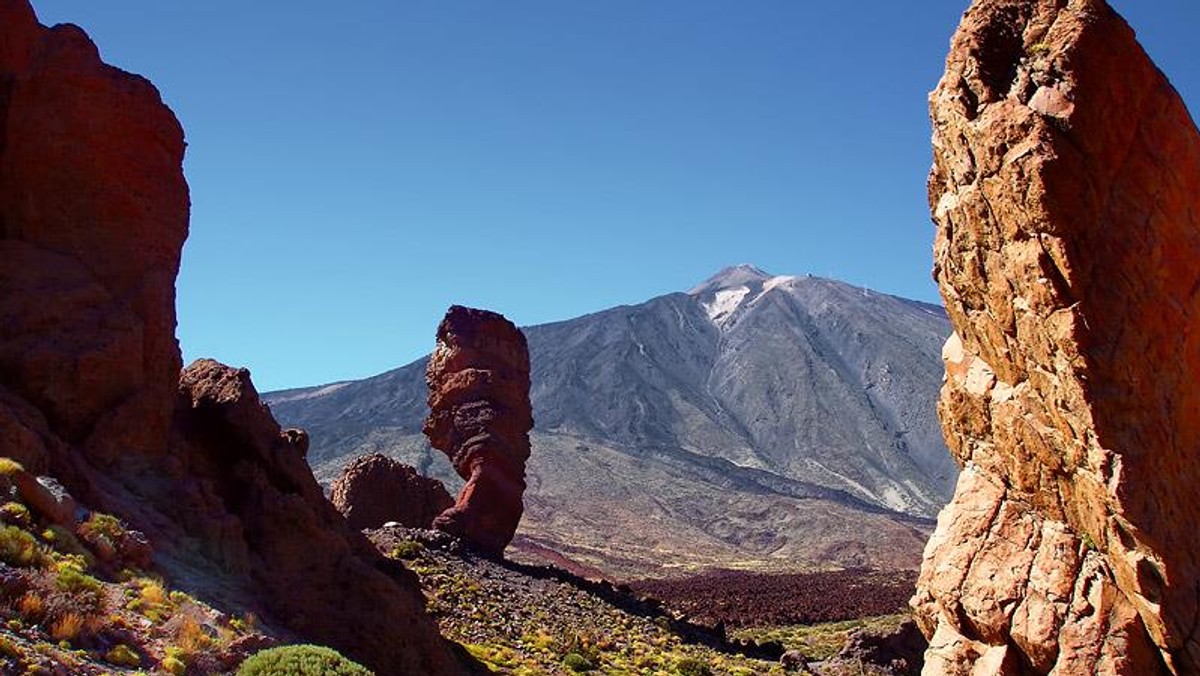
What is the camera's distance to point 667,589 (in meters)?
69.8

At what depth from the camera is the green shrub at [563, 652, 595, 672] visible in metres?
27.6

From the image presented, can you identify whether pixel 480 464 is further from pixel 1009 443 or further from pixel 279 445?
pixel 1009 443

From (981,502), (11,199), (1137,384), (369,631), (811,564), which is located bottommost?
(811,564)

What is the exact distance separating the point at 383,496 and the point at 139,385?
79.4ft

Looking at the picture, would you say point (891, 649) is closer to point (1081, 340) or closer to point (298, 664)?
point (298, 664)

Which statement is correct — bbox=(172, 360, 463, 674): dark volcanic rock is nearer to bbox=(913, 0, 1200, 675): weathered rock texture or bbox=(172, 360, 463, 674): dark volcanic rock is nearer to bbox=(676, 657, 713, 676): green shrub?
bbox=(676, 657, 713, 676): green shrub

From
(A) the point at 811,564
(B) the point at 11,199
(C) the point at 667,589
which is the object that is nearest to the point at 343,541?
(B) the point at 11,199

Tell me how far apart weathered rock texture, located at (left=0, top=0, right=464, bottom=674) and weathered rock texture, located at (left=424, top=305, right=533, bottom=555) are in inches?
658

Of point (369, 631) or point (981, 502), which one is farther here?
point (369, 631)

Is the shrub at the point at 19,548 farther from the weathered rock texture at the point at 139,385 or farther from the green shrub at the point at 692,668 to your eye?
the green shrub at the point at 692,668

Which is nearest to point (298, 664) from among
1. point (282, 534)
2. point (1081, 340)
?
point (282, 534)

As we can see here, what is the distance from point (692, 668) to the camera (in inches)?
1179

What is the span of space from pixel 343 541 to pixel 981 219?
14.0 meters

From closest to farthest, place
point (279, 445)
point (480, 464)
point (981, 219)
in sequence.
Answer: point (981, 219), point (279, 445), point (480, 464)
